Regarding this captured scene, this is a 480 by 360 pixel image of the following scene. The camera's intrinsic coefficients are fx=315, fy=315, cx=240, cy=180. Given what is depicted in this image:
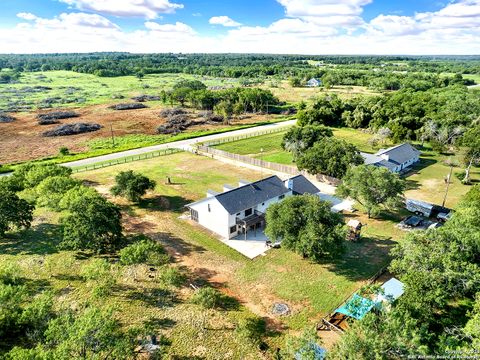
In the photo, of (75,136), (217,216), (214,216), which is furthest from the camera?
(75,136)

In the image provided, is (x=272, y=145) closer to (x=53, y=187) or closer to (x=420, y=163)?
(x=420, y=163)

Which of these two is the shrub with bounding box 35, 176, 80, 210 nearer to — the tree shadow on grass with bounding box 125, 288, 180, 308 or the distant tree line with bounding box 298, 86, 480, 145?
the tree shadow on grass with bounding box 125, 288, 180, 308

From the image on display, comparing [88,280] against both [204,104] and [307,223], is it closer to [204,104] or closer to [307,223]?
[307,223]

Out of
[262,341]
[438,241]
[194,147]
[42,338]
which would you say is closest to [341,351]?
[262,341]

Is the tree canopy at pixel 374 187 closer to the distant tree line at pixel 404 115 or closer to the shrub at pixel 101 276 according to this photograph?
the shrub at pixel 101 276

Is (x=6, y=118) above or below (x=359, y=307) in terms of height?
above

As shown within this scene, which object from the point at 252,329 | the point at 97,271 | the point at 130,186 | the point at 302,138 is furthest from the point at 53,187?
the point at 302,138

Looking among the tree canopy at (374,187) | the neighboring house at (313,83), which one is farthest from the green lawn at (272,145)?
the neighboring house at (313,83)
